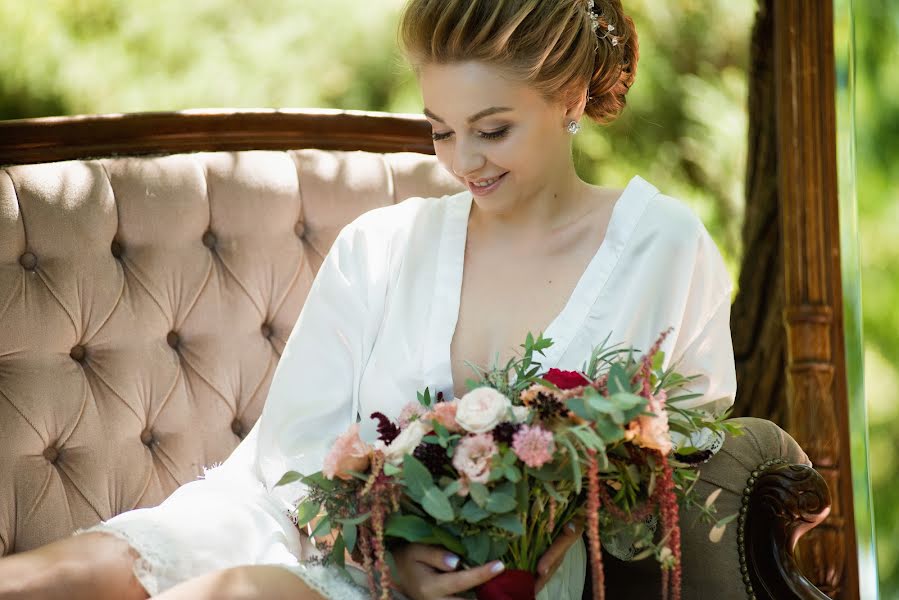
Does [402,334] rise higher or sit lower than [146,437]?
higher

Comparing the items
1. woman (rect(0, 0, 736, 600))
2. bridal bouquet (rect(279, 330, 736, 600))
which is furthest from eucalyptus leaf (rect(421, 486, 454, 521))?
woman (rect(0, 0, 736, 600))

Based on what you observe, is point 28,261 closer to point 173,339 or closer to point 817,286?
point 173,339

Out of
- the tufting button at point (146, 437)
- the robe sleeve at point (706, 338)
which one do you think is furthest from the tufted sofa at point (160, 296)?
the robe sleeve at point (706, 338)

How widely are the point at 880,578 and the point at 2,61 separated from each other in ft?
8.78

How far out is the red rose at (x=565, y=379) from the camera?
1510mm

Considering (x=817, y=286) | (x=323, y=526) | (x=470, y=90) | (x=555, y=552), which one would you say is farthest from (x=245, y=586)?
(x=817, y=286)

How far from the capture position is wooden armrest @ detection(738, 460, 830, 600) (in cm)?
186

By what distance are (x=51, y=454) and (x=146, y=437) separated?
0.67 ft

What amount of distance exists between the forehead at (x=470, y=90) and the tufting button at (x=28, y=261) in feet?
3.15

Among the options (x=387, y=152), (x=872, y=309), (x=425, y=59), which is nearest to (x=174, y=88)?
(x=387, y=152)

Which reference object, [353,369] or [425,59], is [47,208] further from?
[425,59]

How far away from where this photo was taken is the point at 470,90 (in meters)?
1.84

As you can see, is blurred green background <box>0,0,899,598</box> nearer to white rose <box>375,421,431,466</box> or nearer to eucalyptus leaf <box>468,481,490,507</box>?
white rose <box>375,421,431,466</box>

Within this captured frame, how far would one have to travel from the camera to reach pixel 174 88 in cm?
282
